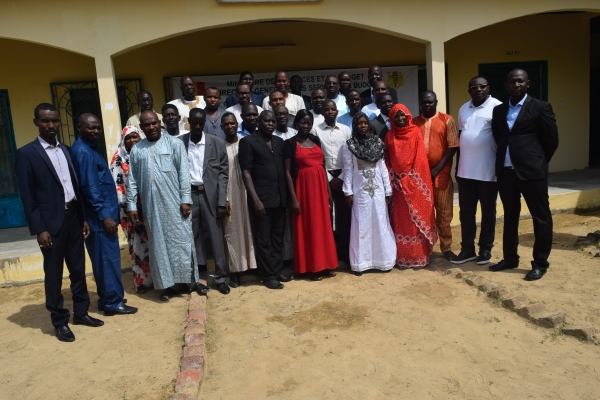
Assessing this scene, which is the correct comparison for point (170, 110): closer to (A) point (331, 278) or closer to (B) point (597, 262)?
(A) point (331, 278)

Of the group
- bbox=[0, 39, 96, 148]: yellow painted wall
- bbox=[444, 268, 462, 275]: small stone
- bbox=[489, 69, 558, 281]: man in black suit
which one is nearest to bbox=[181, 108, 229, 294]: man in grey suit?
bbox=[444, 268, 462, 275]: small stone

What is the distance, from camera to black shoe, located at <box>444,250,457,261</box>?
5.41 m

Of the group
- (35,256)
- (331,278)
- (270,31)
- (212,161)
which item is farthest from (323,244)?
(270,31)

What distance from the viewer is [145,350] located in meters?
3.78

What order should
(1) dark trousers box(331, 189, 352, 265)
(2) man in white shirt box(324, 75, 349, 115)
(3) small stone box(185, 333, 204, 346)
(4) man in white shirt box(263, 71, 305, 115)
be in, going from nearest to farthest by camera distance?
(3) small stone box(185, 333, 204, 346), (1) dark trousers box(331, 189, 352, 265), (4) man in white shirt box(263, 71, 305, 115), (2) man in white shirt box(324, 75, 349, 115)

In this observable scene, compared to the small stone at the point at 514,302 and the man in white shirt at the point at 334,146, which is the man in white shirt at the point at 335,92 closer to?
the man in white shirt at the point at 334,146

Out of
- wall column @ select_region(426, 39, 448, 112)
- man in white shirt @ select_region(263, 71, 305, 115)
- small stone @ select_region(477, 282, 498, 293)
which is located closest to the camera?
small stone @ select_region(477, 282, 498, 293)

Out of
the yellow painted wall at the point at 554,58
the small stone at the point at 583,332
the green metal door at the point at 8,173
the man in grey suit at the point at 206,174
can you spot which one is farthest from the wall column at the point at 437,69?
the green metal door at the point at 8,173

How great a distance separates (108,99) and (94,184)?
82.9 inches

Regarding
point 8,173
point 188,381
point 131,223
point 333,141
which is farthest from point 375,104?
point 8,173

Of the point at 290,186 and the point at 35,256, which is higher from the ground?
the point at 290,186

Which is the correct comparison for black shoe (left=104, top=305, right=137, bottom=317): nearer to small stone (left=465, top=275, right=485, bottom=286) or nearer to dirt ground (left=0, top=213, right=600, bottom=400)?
dirt ground (left=0, top=213, right=600, bottom=400)

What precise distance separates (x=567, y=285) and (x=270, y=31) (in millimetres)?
5944

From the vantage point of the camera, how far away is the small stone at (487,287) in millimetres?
4496
